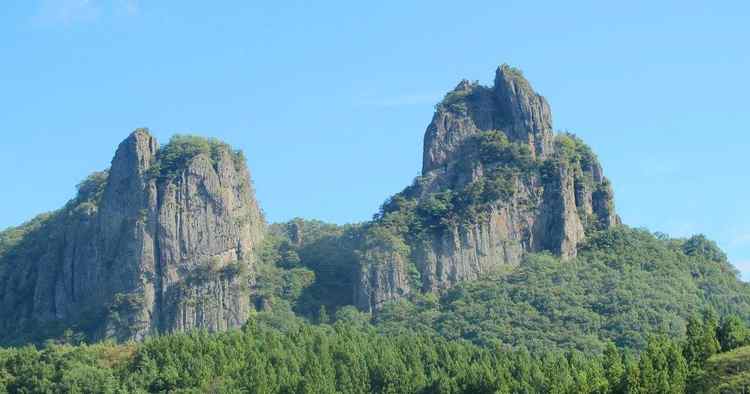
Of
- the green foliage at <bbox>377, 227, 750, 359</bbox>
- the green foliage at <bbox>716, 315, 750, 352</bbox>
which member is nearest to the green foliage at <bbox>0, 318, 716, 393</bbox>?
the green foliage at <bbox>716, 315, 750, 352</bbox>

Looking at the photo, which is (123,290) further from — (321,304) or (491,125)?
(491,125)

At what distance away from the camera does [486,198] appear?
143 m

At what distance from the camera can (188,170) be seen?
5541 inches

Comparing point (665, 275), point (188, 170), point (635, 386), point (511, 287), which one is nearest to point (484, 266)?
point (511, 287)

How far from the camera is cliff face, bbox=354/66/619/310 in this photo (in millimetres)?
140000

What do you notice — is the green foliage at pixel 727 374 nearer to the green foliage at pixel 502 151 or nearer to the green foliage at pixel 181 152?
the green foliage at pixel 502 151

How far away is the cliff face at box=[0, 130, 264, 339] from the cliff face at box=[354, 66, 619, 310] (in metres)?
10.1

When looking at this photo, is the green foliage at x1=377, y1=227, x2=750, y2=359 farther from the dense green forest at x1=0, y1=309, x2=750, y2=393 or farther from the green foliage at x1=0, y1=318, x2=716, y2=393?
the green foliage at x1=0, y1=318, x2=716, y2=393

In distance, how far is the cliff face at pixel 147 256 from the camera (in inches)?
5325

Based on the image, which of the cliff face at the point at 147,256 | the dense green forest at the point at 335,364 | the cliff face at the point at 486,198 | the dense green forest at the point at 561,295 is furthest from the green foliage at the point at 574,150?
the dense green forest at the point at 335,364

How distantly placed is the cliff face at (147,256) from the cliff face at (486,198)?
1014 centimetres

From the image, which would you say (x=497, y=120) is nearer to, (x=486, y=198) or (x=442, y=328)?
(x=486, y=198)

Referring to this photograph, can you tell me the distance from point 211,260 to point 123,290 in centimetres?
677

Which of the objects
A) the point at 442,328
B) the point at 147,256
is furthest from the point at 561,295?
the point at 147,256
